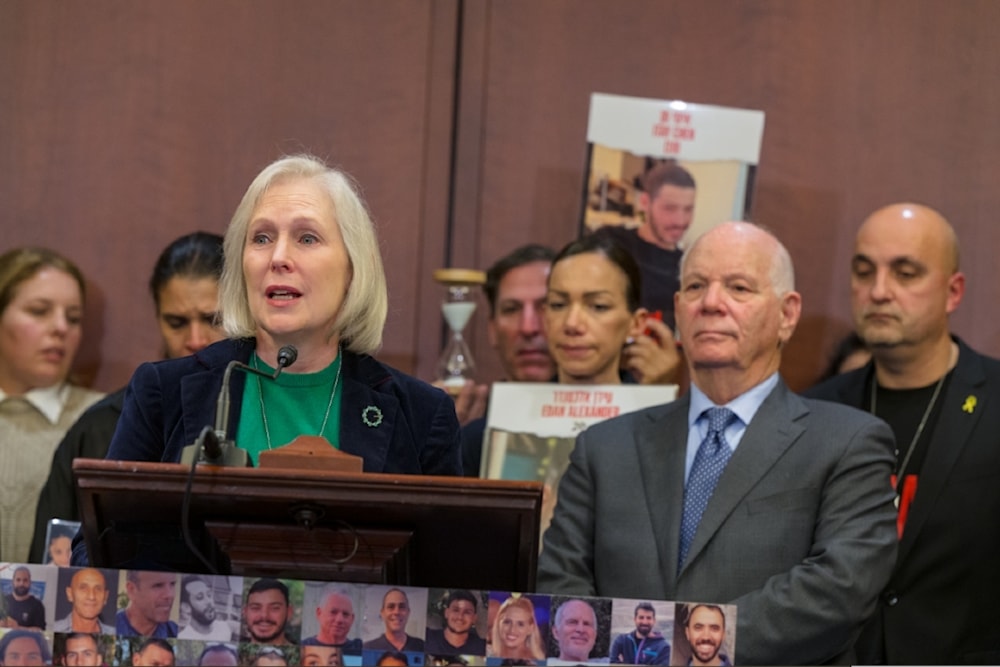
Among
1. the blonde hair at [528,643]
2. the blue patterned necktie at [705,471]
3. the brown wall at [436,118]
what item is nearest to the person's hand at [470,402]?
the brown wall at [436,118]

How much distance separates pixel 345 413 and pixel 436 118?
276cm

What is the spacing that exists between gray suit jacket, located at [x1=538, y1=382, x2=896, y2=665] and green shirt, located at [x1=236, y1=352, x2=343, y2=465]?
0.84m

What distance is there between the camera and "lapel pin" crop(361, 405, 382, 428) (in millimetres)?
2451

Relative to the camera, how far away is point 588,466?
11.0ft

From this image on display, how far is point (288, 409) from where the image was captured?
2.48m

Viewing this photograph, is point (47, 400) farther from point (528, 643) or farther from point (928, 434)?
point (528, 643)

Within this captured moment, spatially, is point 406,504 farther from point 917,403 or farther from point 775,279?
point 917,403

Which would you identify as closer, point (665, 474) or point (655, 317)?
point (665, 474)

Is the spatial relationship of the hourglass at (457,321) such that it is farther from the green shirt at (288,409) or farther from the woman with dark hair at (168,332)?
the green shirt at (288,409)

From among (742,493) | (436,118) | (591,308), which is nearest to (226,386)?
(742,493)

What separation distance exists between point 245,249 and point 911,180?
3.15m

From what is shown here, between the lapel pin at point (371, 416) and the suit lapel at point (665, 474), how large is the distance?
3.02ft

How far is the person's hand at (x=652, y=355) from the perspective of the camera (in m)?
4.34

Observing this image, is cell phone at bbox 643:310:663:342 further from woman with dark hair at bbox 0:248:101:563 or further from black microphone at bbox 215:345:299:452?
black microphone at bbox 215:345:299:452
